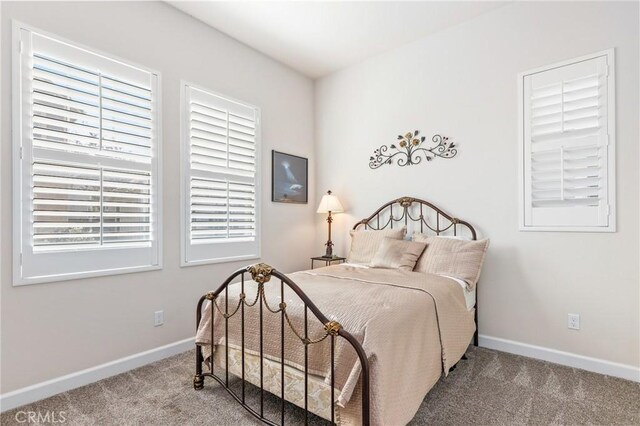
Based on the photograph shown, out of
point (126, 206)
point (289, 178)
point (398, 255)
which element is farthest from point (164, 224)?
point (398, 255)

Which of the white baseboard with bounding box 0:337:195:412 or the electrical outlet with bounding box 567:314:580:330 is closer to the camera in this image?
the white baseboard with bounding box 0:337:195:412

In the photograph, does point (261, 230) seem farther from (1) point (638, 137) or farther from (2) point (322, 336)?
(1) point (638, 137)

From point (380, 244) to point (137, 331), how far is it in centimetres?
220

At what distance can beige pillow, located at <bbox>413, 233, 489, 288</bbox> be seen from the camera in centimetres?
266

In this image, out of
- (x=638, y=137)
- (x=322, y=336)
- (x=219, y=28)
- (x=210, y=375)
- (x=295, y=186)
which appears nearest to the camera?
(x=322, y=336)

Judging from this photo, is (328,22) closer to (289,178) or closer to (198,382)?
(289,178)

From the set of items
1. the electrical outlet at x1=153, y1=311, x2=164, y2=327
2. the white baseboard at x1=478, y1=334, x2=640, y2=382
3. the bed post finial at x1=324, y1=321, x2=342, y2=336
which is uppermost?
the bed post finial at x1=324, y1=321, x2=342, y2=336

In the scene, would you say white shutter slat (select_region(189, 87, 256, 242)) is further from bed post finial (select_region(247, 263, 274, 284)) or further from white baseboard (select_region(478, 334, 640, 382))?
white baseboard (select_region(478, 334, 640, 382))

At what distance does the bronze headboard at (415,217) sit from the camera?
3.17 m

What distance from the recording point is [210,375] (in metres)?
2.19

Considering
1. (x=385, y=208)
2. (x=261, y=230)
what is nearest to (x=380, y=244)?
(x=385, y=208)

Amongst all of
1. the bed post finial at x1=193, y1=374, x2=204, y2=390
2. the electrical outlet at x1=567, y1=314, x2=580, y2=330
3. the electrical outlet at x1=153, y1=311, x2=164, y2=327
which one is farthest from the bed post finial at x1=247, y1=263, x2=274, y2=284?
the electrical outlet at x1=567, y1=314, x2=580, y2=330

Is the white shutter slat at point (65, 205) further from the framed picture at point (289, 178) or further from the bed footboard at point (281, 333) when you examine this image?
the framed picture at point (289, 178)

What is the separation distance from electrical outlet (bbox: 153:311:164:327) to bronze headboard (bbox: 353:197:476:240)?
6.99 feet
